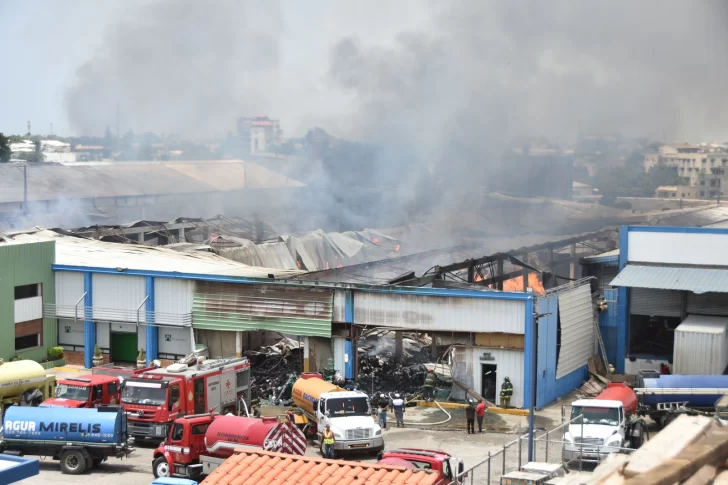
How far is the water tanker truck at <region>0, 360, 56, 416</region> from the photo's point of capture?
29.5 metres

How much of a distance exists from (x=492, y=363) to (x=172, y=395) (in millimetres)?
Answer: 10022

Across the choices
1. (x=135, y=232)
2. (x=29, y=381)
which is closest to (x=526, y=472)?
(x=29, y=381)

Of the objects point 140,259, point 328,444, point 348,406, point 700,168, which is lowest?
point 328,444

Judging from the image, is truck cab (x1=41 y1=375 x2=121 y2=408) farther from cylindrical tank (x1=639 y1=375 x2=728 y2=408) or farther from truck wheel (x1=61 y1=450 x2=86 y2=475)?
cylindrical tank (x1=639 y1=375 x2=728 y2=408)

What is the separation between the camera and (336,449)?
86.5 feet

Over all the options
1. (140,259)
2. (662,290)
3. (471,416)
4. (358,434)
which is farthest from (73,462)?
(662,290)

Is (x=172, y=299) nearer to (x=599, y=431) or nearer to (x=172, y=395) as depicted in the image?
(x=172, y=395)

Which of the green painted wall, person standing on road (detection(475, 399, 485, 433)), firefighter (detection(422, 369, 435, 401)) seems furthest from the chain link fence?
the green painted wall

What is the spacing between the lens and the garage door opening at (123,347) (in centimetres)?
3806

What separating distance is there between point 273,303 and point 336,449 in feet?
32.7

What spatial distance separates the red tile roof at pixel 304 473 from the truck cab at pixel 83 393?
982 centimetres

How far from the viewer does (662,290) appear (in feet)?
117

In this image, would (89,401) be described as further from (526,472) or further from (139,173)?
(139,173)

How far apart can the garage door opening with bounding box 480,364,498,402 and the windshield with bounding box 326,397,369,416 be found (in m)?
6.37
